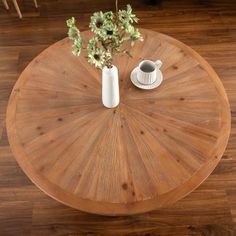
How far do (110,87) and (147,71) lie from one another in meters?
0.25

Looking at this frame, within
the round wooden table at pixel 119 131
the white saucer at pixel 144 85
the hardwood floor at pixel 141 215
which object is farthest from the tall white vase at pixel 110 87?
the hardwood floor at pixel 141 215

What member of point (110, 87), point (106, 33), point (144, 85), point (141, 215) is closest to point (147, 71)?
point (144, 85)

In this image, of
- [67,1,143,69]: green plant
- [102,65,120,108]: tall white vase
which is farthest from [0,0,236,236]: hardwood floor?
[67,1,143,69]: green plant

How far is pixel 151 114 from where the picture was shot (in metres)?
1.49

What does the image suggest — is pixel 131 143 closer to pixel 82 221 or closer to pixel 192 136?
pixel 192 136

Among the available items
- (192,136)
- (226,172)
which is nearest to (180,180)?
(192,136)

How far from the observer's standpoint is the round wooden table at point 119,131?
1.28 metres

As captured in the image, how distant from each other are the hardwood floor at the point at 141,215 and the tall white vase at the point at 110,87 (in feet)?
2.40

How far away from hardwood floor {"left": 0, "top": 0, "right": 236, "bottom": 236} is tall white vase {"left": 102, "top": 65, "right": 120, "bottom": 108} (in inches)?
28.7

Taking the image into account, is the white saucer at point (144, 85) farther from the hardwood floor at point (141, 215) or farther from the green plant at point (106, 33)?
the hardwood floor at point (141, 215)

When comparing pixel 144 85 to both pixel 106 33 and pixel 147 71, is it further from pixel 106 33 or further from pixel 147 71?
pixel 106 33

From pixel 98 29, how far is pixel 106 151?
Answer: 513 mm

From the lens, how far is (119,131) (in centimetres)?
143

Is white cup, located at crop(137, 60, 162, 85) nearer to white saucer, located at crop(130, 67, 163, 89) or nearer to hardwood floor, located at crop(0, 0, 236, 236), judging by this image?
white saucer, located at crop(130, 67, 163, 89)
